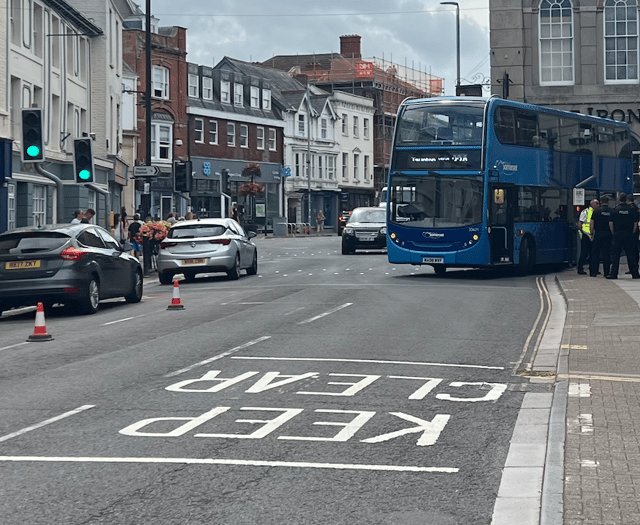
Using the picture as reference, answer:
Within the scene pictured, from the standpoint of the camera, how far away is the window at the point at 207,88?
7081 cm

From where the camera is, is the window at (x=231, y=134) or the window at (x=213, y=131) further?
the window at (x=231, y=134)

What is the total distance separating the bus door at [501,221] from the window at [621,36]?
18388 millimetres

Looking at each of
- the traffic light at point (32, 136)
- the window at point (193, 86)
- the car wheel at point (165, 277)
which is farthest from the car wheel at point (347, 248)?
the window at point (193, 86)

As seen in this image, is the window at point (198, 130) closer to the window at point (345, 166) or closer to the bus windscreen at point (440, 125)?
the window at point (345, 166)

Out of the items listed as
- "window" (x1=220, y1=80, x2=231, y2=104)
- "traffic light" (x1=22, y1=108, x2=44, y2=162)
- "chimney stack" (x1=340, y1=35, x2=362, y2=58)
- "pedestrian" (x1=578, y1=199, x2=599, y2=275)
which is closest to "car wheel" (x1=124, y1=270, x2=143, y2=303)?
"traffic light" (x1=22, y1=108, x2=44, y2=162)

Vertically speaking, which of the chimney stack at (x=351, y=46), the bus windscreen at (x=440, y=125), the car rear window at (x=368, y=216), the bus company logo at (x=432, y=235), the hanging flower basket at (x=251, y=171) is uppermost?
the chimney stack at (x=351, y=46)

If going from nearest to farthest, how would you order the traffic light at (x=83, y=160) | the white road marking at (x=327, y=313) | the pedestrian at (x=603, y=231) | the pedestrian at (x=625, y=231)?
1. the white road marking at (x=327, y=313)
2. the traffic light at (x=83, y=160)
3. the pedestrian at (x=625, y=231)
4. the pedestrian at (x=603, y=231)

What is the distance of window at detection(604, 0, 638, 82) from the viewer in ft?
139

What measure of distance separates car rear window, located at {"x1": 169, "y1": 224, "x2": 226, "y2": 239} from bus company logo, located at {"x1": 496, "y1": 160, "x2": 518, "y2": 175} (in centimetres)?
662

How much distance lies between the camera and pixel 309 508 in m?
5.89

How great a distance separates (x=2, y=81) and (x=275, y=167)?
157ft

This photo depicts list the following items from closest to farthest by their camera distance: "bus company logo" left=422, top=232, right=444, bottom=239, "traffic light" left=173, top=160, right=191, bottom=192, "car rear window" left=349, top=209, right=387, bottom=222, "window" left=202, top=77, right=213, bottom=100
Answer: "bus company logo" left=422, top=232, right=444, bottom=239 → "traffic light" left=173, top=160, right=191, bottom=192 → "car rear window" left=349, top=209, right=387, bottom=222 → "window" left=202, top=77, right=213, bottom=100

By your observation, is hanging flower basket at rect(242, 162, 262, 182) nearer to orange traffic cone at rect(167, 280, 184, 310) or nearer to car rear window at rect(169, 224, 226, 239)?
car rear window at rect(169, 224, 226, 239)

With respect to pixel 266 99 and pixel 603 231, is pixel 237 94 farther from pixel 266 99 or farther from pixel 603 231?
pixel 603 231
